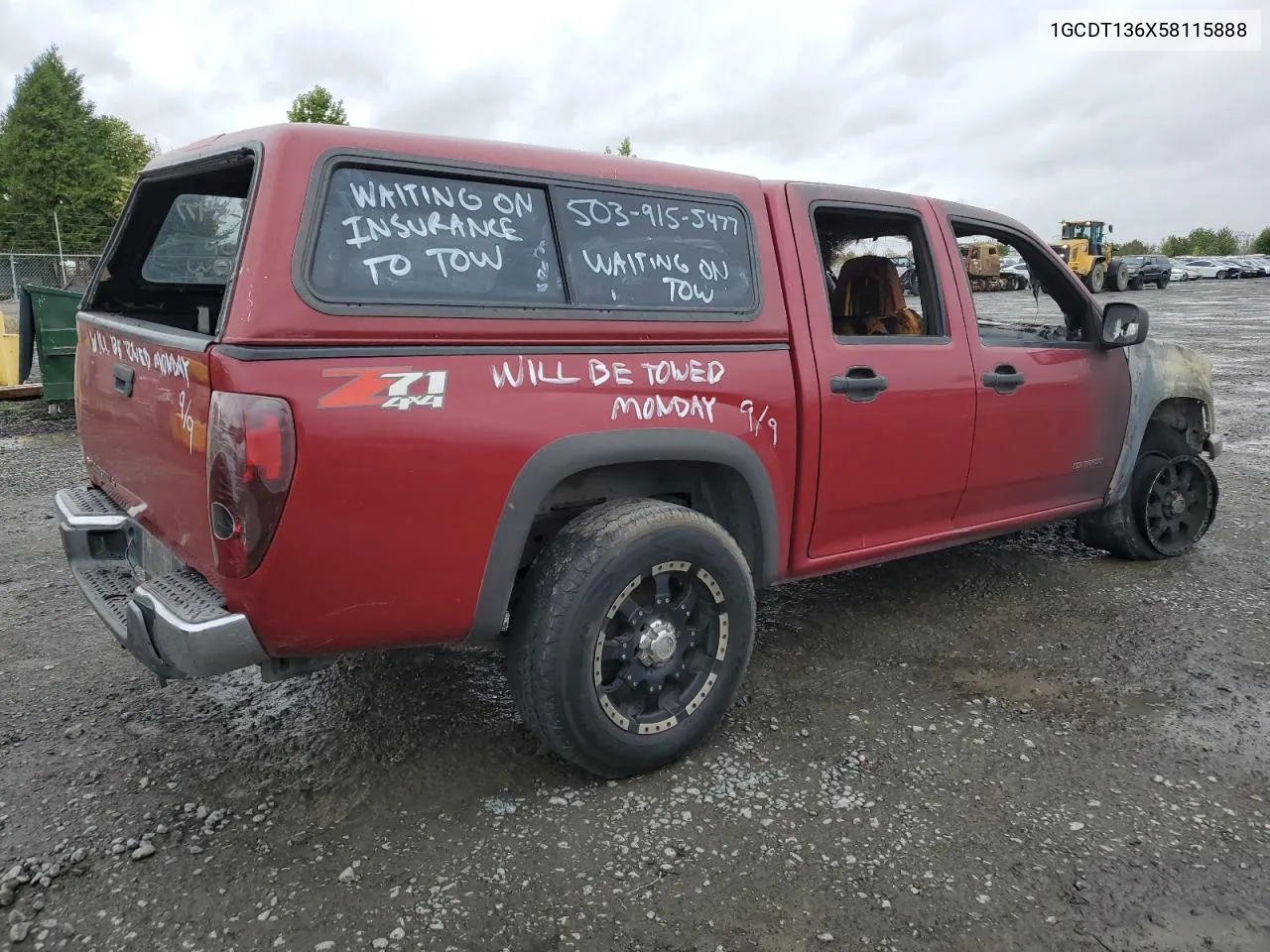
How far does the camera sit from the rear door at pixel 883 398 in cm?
335

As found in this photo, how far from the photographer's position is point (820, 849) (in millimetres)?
2611

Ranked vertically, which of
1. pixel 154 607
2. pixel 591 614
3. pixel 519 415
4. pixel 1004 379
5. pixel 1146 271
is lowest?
pixel 591 614

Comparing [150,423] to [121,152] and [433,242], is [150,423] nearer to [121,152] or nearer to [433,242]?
[433,242]

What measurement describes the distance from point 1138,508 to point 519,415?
3691 millimetres

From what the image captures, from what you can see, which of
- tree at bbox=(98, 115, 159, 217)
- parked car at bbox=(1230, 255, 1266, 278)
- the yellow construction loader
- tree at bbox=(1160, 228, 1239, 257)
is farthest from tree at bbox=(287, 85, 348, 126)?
tree at bbox=(1160, 228, 1239, 257)

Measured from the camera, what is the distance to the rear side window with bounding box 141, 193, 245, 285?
358 cm

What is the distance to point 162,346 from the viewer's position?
2602 mm

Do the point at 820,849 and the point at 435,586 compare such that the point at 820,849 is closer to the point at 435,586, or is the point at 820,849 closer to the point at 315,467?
the point at 435,586

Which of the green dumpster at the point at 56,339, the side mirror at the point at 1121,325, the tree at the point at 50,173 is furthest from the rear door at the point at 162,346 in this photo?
the tree at the point at 50,173

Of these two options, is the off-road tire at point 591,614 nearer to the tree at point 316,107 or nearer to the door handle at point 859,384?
the door handle at point 859,384

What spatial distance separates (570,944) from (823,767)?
42.8 inches

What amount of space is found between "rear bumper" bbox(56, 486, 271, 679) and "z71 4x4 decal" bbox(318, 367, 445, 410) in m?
0.62

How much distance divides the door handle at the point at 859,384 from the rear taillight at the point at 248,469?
6.14 ft

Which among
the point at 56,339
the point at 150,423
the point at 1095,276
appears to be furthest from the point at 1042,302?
the point at 1095,276
